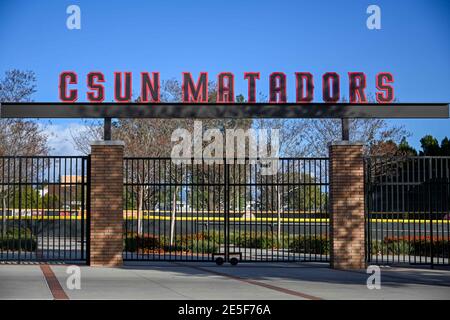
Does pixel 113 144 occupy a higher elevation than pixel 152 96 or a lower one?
lower

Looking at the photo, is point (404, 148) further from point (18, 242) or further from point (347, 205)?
point (18, 242)

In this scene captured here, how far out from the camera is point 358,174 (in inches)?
744

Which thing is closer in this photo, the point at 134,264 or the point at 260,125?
the point at 134,264

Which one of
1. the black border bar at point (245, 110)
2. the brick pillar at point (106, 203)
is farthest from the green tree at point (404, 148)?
the brick pillar at point (106, 203)

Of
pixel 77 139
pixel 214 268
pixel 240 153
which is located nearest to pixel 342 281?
pixel 214 268

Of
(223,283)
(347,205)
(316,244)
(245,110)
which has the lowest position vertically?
(223,283)

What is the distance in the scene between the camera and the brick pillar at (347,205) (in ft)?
62.0

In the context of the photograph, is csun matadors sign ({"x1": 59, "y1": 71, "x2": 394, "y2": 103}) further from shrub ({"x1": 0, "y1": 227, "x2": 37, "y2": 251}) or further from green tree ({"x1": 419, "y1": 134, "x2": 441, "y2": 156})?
green tree ({"x1": 419, "y1": 134, "x2": 441, "y2": 156})

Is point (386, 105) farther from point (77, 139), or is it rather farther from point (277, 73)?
point (77, 139)

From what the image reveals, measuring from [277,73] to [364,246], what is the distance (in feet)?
17.8

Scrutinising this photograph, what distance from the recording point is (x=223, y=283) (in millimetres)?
Result: 14828

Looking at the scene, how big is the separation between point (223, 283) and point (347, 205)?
547cm

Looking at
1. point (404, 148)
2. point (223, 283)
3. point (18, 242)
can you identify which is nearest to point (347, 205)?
point (223, 283)
